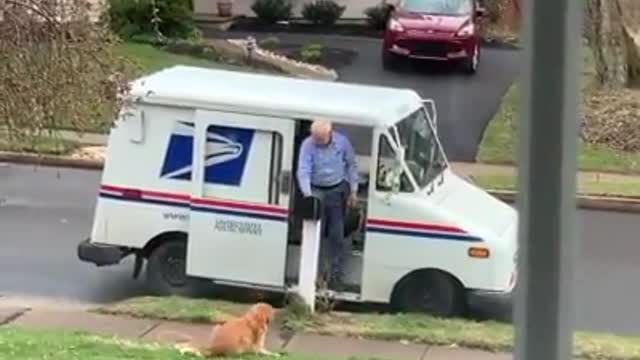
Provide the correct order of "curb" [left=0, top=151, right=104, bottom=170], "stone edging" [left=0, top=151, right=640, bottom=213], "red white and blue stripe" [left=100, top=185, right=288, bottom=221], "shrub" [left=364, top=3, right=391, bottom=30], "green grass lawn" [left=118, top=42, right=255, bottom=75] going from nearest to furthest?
"red white and blue stripe" [left=100, top=185, right=288, bottom=221], "stone edging" [left=0, top=151, right=640, bottom=213], "curb" [left=0, top=151, right=104, bottom=170], "green grass lawn" [left=118, top=42, right=255, bottom=75], "shrub" [left=364, top=3, right=391, bottom=30]

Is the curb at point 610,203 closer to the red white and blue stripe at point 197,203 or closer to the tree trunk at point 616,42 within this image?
the tree trunk at point 616,42

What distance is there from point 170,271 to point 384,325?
2.19 metres

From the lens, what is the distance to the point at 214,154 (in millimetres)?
11398

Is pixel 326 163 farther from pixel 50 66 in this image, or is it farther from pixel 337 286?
pixel 50 66

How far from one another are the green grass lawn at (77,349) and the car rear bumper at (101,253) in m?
2.15

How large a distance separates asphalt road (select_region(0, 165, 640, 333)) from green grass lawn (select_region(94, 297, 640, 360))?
66 centimetres

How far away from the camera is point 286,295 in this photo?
449 inches

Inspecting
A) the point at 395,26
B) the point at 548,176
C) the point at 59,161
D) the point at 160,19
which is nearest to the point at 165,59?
the point at 160,19

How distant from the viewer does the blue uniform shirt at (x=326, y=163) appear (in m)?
11.1

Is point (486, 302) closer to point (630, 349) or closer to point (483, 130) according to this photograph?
point (630, 349)

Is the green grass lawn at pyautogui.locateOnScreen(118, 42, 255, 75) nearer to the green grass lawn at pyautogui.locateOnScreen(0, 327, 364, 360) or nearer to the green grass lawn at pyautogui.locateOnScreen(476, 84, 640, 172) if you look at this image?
the green grass lawn at pyautogui.locateOnScreen(476, 84, 640, 172)

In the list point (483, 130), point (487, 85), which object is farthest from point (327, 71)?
point (483, 130)

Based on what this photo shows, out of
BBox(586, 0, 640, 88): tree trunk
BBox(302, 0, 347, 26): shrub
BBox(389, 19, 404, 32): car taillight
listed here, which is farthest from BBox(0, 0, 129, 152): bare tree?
BBox(302, 0, 347, 26): shrub

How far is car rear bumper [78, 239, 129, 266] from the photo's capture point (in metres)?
11.8
